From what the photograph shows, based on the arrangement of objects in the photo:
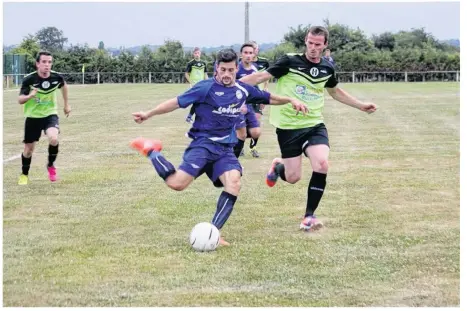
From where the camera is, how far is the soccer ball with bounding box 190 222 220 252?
7059 millimetres

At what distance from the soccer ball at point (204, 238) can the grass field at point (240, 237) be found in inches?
3.3

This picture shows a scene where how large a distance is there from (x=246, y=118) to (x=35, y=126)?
3.49 meters

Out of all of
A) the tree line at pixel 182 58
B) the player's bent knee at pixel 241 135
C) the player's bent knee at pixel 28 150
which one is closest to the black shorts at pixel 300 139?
the player's bent knee at pixel 241 135

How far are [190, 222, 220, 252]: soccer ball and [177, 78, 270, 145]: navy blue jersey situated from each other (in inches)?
37.5

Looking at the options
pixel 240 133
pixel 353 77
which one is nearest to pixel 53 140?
pixel 240 133

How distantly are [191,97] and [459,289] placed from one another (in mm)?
2983

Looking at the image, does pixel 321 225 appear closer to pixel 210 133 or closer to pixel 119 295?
pixel 210 133

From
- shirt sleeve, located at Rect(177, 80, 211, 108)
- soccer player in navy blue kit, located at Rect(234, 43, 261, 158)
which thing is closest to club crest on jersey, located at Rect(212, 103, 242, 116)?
shirt sleeve, located at Rect(177, 80, 211, 108)

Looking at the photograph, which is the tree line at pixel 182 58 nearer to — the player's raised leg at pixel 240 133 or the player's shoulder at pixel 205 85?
the player's raised leg at pixel 240 133

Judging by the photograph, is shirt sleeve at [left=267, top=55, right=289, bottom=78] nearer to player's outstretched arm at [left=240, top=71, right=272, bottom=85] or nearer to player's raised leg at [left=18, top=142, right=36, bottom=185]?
player's outstretched arm at [left=240, top=71, right=272, bottom=85]

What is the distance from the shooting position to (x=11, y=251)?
23.4 feet

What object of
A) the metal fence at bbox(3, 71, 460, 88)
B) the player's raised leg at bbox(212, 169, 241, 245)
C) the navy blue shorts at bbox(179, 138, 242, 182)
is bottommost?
the player's raised leg at bbox(212, 169, 241, 245)

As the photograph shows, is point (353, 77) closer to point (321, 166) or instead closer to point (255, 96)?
point (321, 166)

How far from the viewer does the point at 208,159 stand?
760 cm
